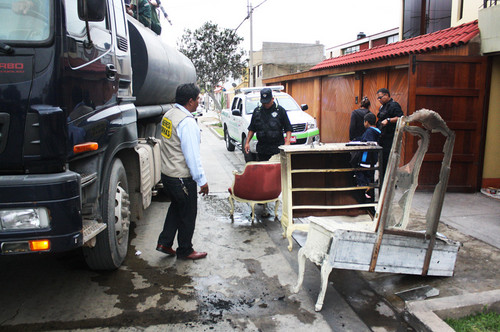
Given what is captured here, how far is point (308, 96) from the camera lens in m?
16.7

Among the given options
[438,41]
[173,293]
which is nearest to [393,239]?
[173,293]

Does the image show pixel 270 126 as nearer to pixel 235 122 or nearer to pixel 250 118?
pixel 250 118

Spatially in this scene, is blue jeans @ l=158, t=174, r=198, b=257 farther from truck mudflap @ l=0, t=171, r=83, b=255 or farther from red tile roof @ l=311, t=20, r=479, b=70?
red tile roof @ l=311, t=20, r=479, b=70

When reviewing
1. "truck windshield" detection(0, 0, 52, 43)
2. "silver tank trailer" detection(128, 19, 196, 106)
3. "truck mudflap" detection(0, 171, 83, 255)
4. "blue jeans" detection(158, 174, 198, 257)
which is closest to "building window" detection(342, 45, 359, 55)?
"silver tank trailer" detection(128, 19, 196, 106)

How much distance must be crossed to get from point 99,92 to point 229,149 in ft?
33.5

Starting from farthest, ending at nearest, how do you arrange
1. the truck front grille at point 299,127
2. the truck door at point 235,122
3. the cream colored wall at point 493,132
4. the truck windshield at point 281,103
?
the truck door at point 235,122 < the truck windshield at point 281,103 < the truck front grille at point 299,127 < the cream colored wall at point 493,132

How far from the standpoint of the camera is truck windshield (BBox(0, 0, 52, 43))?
2971 mm

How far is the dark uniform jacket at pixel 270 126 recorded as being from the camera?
6.16 meters

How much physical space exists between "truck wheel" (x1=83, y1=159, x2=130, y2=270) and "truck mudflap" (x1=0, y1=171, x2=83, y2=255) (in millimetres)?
910

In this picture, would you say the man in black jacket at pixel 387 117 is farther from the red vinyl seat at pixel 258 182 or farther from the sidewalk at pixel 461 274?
the red vinyl seat at pixel 258 182

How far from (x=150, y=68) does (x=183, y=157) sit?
1906mm

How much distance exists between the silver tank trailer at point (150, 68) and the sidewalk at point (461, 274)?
3307mm

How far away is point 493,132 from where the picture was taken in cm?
727

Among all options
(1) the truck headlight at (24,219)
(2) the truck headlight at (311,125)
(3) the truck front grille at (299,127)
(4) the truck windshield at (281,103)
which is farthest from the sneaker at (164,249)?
(4) the truck windshield at (281,103)
